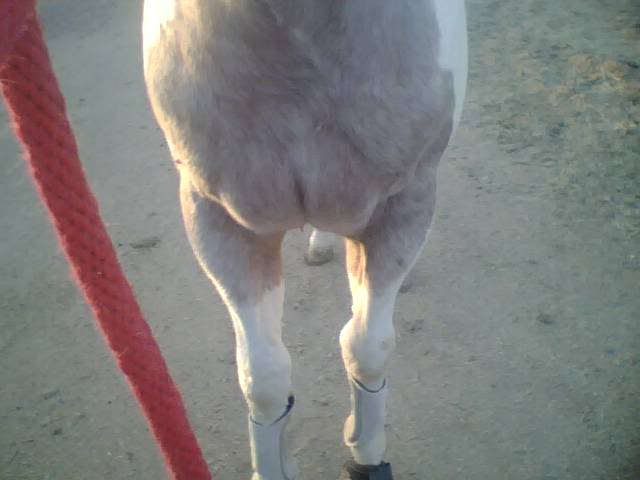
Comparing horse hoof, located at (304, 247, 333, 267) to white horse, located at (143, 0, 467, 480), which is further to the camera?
horse hoof, located at (304, 247, 333, 267)

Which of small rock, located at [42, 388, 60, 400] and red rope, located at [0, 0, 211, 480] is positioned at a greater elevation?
red rope, located at [0, 0, 211, 480]

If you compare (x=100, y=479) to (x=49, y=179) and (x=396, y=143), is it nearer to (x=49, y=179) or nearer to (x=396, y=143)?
→ (x=49, y=179)

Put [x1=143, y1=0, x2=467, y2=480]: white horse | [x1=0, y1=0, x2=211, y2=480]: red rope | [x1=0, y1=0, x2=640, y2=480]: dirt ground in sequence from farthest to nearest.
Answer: [x1=0, y1=0, x2=640, y2=480]: dirt ground, [x1=143, y1=0, x2=467, y2=480]: white horse, [x1=0, y1=0, x2=211, y2=480]: red rope

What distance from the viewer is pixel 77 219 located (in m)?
0.80

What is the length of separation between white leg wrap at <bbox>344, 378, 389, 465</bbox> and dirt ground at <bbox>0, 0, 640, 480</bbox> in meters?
0.13

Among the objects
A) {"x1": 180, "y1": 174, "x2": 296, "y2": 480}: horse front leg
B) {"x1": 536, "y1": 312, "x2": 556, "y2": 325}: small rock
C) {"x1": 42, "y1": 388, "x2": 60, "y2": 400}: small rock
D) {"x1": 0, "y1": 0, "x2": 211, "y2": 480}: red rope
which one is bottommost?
{"x1": 536, "y1": 312, "x2": 556, "y2": 325}: small rock

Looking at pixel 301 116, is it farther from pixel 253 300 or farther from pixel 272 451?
pixel 272 451

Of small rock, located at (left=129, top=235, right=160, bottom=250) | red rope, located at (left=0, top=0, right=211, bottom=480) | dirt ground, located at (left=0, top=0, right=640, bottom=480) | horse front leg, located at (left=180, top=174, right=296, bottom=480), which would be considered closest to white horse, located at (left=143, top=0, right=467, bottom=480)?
horse front leg, located at (left=180, top=174, right=296, bottom=480)

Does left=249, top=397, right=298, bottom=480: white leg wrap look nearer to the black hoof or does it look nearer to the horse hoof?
the black hoof

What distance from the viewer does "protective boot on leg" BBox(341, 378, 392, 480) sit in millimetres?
1308

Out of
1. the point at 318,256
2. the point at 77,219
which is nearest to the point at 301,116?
the point at 77,219

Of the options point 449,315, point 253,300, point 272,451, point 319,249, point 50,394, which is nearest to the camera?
point 253,300

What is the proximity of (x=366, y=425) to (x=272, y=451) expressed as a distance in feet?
0.65

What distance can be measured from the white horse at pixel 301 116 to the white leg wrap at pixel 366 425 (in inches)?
13.0
